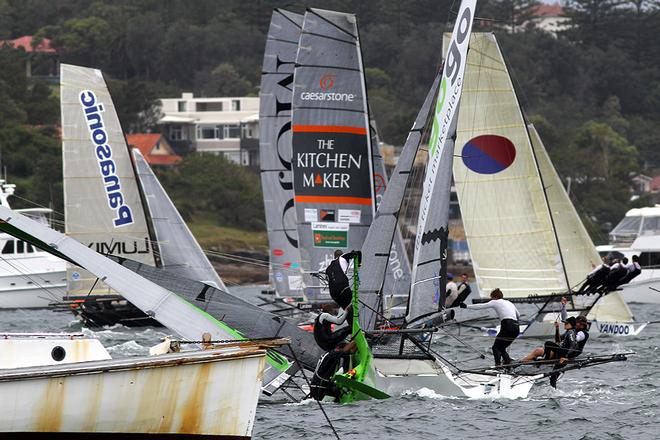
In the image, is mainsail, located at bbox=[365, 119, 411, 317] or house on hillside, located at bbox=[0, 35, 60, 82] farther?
house on hillside, located at bbox=[0, 35, 60, 82]

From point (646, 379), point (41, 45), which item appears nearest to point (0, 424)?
point (646, 379)

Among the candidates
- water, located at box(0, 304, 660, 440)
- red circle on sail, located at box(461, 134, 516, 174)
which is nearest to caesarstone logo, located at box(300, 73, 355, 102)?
red circle on sail, located at box(461, 134, 516, 174)

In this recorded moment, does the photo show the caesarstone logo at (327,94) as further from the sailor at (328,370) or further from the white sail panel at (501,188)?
the sailor at (328,370)

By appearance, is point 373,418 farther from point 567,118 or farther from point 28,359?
point 567,118

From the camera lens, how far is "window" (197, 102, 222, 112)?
111 meters

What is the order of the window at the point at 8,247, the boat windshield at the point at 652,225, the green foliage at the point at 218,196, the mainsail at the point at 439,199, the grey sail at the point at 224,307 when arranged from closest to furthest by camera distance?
1. the grey sail at the point at 224,307
2. the mainsail at the point at 439,199
3. the window at the point at 8,247
4. the boat windshield at the point at 652,225
5. the green foliage at the point at 218,196

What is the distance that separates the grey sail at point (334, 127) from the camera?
85.1 feet

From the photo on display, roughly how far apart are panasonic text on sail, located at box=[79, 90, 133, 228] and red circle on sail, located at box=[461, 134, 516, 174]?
26.3 feet

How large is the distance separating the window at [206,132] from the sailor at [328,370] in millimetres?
91465

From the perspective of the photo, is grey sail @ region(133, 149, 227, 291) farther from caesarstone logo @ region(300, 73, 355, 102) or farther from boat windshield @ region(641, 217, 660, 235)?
boat windshield @ region(641, 217, 660, 235)

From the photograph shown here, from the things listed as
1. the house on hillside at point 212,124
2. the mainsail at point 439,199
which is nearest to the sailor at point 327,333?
the mainsail at point 439,199

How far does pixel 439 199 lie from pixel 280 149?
11.6m

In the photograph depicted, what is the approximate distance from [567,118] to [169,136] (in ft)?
95.6

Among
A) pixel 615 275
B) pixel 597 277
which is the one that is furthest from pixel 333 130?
pixel 615 275
